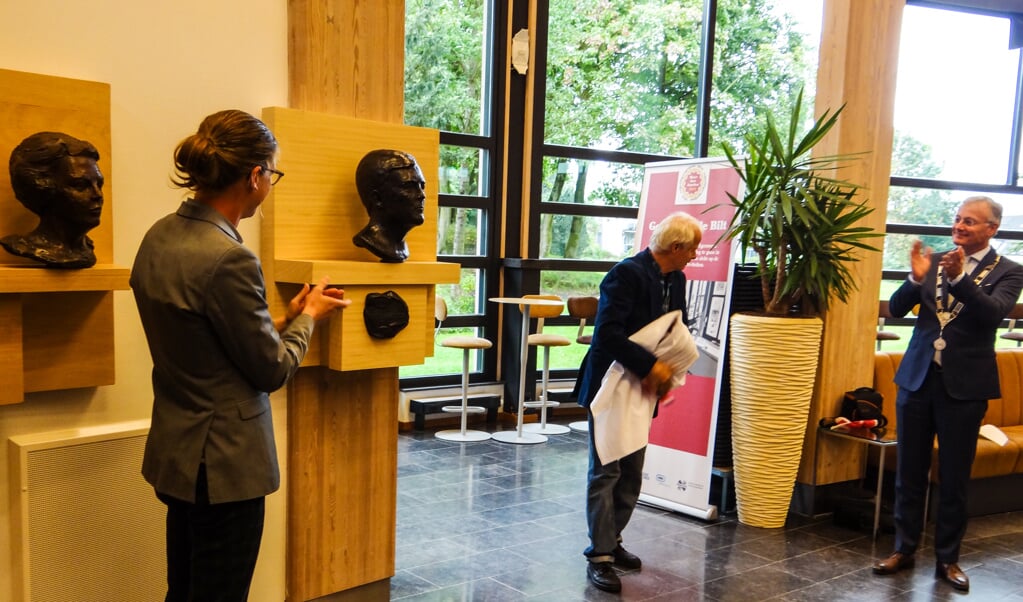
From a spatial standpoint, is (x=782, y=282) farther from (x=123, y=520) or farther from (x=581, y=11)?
(x=581, y=11)

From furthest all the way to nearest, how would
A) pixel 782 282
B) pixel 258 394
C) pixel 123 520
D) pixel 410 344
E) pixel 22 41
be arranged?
pixel 782 282, pixel 410 344, pixel 123 520, pixel 22 41, pixel 258 394

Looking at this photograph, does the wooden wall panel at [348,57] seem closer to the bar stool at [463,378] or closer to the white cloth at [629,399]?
the white cloth at [629,399]

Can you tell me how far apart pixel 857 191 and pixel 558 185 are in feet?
10.2

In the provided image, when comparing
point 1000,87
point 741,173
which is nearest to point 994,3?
point 1000,87

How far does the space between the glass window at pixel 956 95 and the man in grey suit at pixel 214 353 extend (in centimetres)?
761

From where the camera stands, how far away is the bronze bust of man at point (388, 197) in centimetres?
263

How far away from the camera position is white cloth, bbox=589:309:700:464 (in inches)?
128

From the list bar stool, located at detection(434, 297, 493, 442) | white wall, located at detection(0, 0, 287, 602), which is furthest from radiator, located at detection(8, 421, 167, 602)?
bar stool, located at detection(434, 297, 493, 442)

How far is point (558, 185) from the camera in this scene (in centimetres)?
720

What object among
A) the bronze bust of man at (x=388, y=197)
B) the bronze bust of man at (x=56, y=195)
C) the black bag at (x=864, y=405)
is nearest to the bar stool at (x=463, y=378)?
the black bag at (x=864, y=405)

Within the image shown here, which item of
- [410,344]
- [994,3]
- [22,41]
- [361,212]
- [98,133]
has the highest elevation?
[994,3]

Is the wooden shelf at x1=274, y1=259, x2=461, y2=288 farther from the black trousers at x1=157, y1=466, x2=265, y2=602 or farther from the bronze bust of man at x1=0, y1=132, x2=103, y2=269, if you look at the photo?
the black trousers at x1=157, y1=466, x2=265, y2=602

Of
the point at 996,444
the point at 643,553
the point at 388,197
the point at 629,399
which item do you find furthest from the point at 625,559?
the point at 996,444

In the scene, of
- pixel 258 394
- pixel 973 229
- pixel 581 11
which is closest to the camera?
pixel 258 394
